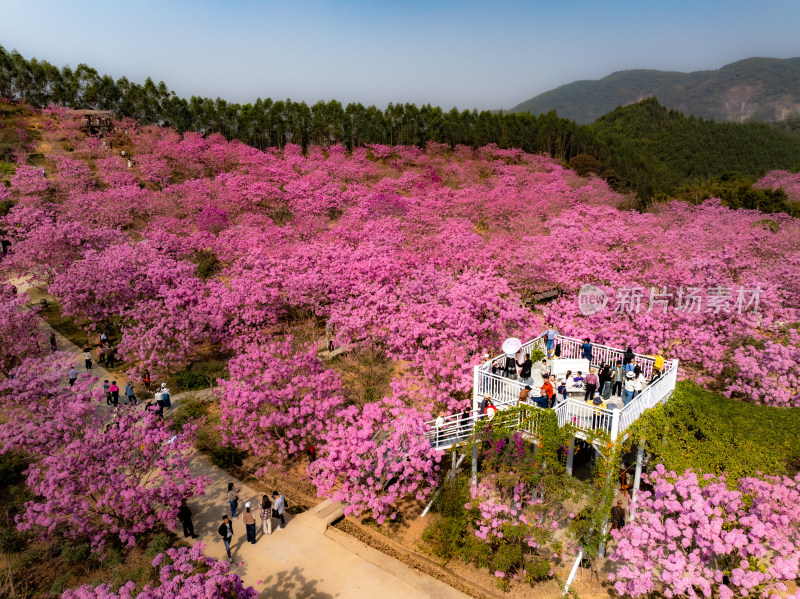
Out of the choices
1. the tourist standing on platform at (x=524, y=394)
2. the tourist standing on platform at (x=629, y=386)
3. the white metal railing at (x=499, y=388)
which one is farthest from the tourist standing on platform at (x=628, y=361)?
the white metal railing at (x=499, y=388)

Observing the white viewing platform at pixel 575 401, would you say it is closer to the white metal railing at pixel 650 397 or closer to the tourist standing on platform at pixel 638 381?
the white metal railing at pixel 650 397

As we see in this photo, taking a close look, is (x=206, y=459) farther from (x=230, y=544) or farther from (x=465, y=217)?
(x=465, y=217)

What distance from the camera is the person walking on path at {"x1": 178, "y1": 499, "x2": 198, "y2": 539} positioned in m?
14.7

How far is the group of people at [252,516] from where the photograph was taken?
14.2 metres

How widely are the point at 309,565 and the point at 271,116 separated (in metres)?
71.5

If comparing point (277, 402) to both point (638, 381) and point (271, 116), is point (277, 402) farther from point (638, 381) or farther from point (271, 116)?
point (271, 116)

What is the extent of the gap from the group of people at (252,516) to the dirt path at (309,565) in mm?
215

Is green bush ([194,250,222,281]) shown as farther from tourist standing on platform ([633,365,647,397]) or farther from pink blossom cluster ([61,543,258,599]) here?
tourist standing on platform ([633,365,647,397])

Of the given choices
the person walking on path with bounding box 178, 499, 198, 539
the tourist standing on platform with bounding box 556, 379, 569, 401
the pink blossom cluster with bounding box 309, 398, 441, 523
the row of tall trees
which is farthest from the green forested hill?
the person walking on path with bounding box 178, 499, 198, 539

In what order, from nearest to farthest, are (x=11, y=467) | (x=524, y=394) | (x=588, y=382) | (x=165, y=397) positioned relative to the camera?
(x=524, y=394)
(x=588, y=382)
(x=11, y=467)
(x=165, y=397)

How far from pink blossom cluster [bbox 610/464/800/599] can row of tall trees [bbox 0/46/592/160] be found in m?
71.4

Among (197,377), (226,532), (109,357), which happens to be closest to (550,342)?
(226,532)

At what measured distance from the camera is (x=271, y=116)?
74.2 metres

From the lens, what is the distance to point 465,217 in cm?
4228
